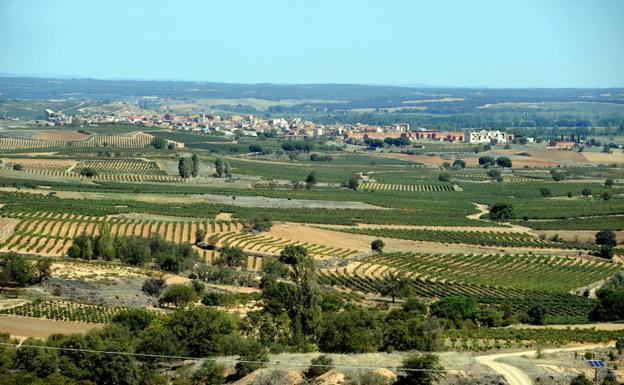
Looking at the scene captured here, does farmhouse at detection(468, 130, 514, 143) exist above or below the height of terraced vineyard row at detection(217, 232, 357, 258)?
below

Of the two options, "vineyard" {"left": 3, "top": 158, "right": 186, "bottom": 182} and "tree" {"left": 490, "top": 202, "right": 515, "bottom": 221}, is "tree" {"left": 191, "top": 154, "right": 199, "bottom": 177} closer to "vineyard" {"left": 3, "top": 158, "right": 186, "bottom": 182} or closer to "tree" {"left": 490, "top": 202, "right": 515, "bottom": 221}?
"vineyard" {"left": 3, "top": 158, "right": 186, "bottom": 182}

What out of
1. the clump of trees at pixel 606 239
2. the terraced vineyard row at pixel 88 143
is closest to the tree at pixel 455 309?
the clump of trees at pixel 606 239

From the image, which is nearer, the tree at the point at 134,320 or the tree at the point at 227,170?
the tree at the point at 134,320

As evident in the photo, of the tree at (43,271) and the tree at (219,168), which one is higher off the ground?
the tree at (43,271)

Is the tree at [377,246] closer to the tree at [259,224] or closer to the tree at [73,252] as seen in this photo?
the tree at [259,224]

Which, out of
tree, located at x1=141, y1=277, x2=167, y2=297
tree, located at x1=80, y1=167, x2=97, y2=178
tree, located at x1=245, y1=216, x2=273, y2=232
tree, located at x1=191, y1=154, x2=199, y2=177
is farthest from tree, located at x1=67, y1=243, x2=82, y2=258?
tree, located at x1=191, y1=154, x2=199, y2=177

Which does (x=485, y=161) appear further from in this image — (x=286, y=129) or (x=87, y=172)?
(x=286, y=129)

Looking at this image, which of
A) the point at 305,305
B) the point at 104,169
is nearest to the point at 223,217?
the point at 104,169
